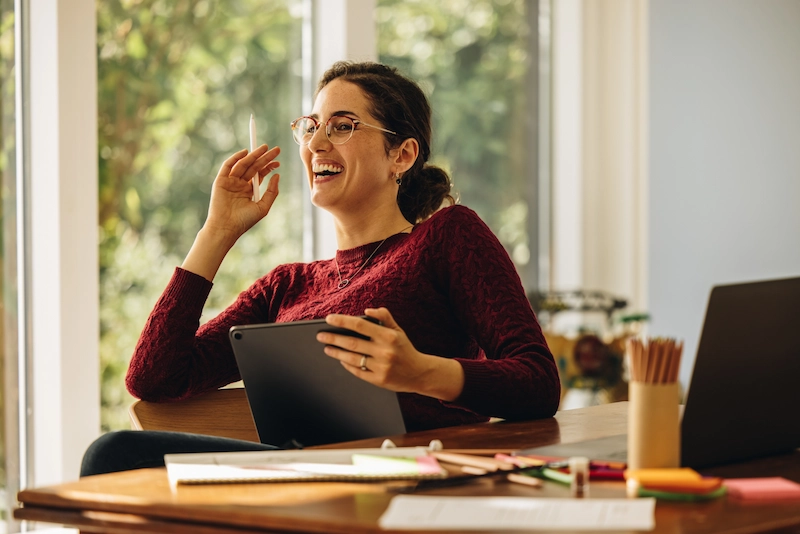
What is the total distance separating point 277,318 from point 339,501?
1.08 m

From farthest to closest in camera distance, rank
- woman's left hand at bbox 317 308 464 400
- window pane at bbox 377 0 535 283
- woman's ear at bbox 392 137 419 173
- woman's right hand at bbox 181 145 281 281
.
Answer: window pane at bbox 377 0 535 283 < woman's ear at bbox 392 137 419 173 < woman's right hand at bbox 181 145 281 281 < woman's left hand at bbox 317 308 464 400

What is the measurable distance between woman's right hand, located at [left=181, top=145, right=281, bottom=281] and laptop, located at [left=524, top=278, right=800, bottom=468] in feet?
3.09

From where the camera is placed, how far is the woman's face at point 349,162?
72.9 inches

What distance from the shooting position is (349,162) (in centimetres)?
186

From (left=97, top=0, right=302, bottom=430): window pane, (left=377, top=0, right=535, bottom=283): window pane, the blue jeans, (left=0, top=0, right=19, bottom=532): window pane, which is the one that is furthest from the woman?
(left=377, top=0, right=535, bottom=283): window pane

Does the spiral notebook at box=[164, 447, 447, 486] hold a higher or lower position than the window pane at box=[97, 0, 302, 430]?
lower

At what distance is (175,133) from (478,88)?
4.96 feet

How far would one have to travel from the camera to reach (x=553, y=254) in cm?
414

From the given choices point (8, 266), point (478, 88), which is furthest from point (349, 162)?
point (478, 88)

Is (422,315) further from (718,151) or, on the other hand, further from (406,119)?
(718,151)

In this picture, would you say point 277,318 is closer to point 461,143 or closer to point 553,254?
point 461,143

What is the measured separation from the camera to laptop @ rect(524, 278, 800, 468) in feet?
3.13

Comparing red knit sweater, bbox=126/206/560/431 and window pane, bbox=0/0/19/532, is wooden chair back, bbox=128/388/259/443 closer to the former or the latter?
red knit sweater, bbox=126/206/560/431

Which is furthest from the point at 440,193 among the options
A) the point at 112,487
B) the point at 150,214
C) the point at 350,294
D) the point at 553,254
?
the point at 553,254
